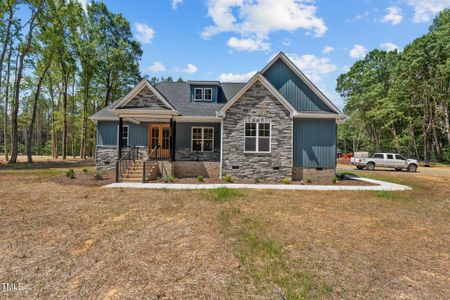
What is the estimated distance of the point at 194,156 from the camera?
1616cm

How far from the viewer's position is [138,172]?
13.8 metres

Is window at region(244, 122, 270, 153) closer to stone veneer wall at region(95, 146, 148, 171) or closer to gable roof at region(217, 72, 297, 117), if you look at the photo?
gable roof at region(217, 72, 297, 117)

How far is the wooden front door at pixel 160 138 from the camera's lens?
655 inches

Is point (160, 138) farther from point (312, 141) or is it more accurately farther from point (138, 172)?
point (312, 141)

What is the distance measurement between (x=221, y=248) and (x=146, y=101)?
11.8 meters

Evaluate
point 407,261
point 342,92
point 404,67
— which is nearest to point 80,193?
point 407,261

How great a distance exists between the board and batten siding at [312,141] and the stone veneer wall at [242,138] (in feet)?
2.82

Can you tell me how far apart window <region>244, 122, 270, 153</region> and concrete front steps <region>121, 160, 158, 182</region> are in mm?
5623

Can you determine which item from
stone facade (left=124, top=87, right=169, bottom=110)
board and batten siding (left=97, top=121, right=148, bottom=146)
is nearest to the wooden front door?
board and batten siding (left=97, top=121, right=148, bottom=146)

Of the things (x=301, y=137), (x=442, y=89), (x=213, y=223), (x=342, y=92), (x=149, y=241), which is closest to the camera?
(x=149, y=241)

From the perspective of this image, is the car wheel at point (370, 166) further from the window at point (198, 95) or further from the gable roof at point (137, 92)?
the gable roof at point (137, 92)

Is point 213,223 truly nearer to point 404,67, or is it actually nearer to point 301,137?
point 301,137

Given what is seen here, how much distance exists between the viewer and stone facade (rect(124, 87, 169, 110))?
1435 cm

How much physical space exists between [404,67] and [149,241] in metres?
41.9
